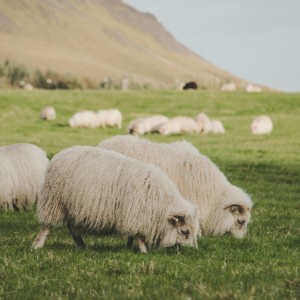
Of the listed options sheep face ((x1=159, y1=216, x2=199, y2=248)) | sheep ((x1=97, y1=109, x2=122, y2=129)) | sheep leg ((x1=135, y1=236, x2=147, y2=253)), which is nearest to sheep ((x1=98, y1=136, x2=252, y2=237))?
sheep face ((x1=159, y1=216, x2=199, y2=248))

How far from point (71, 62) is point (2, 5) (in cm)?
6033

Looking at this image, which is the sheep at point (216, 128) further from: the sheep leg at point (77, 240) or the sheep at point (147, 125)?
the sheep leg at point (77, 240)

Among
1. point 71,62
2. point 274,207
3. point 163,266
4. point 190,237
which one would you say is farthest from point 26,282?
point 71,62

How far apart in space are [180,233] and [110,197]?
107 cm

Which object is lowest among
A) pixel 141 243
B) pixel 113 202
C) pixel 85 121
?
pixel 85 121

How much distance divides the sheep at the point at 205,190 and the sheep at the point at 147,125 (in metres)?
17.1

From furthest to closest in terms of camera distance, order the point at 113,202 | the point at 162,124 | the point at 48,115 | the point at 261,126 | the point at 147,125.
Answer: the point at 48,115, the point at 261,126, the point at 147,125, the point at 162,124, the point at 113,202

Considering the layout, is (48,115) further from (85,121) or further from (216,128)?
(216,128)

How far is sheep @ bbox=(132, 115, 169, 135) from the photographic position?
2480cm

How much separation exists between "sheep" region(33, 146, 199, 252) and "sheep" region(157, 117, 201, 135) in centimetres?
1886

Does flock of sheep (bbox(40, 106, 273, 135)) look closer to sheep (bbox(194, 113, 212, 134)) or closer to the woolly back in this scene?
sheep (bbox(194, 113, 212, 134))

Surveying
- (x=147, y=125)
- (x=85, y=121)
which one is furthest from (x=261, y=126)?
(x=85, y=121)

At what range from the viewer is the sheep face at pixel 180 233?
5594mm

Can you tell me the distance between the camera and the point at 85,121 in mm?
27578
